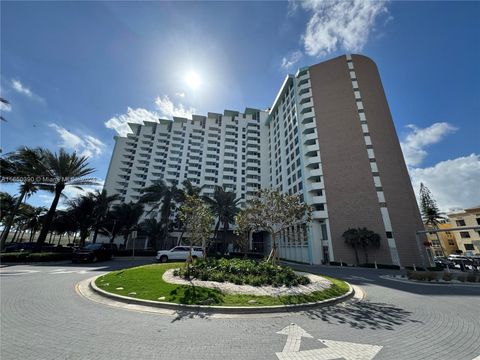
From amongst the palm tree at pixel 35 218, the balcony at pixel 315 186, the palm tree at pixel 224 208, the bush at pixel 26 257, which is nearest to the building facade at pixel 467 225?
the balcony at pixel 315 186

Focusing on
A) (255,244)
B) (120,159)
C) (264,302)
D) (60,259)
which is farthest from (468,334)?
(120,159)

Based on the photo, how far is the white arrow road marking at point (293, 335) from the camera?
4637 mm

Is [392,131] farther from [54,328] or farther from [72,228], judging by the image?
[72,228]

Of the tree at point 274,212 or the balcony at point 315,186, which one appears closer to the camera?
the tree at point 274,212

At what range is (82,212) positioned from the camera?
33.1 m

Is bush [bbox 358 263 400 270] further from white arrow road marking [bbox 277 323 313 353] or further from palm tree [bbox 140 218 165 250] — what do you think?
palm tree [bbox 140 218 165 250]

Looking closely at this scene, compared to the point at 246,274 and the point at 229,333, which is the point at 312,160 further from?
the point at 229,333

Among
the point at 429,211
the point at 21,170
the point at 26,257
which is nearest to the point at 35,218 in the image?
the point at 21,170

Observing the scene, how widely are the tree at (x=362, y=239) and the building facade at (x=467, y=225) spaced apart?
4028cm

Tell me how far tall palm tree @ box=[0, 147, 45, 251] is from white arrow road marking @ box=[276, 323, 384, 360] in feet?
96.8

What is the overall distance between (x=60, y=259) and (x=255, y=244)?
1568 inches

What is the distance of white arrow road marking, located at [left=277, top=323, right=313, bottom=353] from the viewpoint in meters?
4.64

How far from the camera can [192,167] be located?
62.9 metres

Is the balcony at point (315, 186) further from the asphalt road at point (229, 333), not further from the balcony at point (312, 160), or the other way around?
the asphalt road at point (229, 333)
